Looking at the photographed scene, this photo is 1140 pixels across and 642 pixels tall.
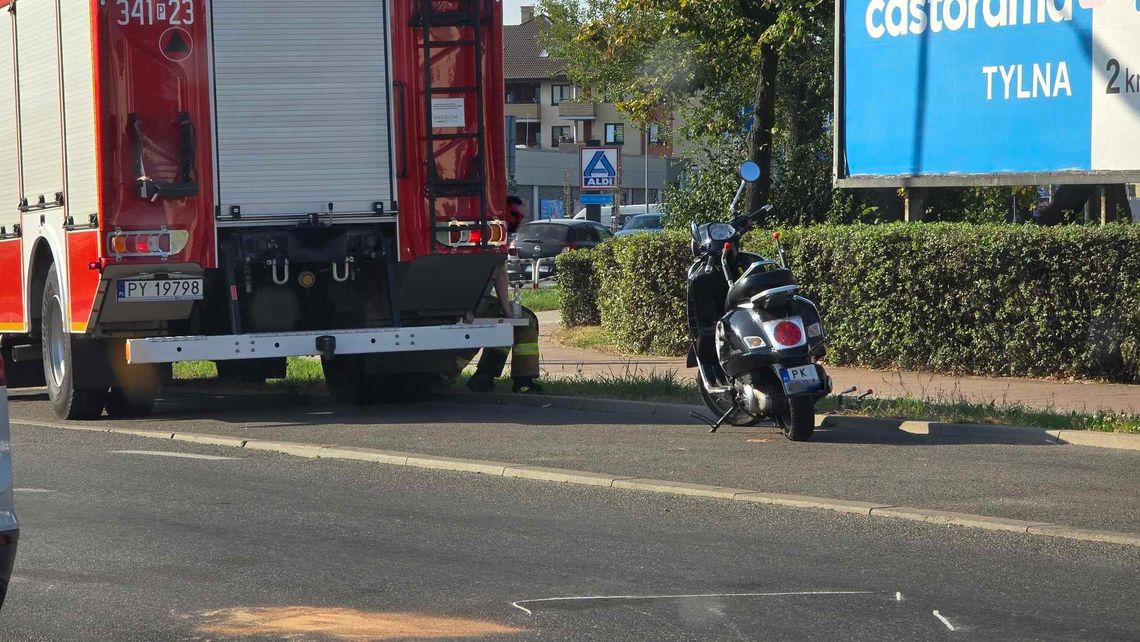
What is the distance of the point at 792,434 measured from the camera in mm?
11320

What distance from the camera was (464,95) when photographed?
13609 millimetres

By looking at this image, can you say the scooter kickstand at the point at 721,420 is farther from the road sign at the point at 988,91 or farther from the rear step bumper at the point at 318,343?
the road sign at the point at 988,91

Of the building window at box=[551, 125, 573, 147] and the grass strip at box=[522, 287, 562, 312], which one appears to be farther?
the building window at box=[551, 125, 573, 147]

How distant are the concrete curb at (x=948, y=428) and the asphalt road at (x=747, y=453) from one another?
4.6 inches

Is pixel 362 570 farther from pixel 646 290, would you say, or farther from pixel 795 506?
pixel 646 290

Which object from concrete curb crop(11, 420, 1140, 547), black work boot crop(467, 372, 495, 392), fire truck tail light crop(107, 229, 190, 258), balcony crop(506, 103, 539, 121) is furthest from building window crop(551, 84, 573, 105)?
concrete curb crop(11, 420, 1140, 547)

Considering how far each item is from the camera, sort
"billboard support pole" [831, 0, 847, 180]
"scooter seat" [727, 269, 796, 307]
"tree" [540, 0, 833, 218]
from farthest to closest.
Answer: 1. "tree" [540, 0, 833, 218]
2. "billboard support pole" [831, 0, 847, 180]
3. "scooter seat" [727, 269, 796, 307]

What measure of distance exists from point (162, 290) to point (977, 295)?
6753mm

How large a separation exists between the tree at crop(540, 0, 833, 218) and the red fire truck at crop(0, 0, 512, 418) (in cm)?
1072

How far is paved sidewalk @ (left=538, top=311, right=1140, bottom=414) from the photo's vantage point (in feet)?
42.8

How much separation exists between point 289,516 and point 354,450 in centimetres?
256

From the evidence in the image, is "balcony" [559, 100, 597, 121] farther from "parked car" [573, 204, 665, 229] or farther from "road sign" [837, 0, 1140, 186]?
"road sign" [837, 0, 1140, 186]

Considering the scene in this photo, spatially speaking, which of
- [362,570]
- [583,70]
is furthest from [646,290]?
[583,70]

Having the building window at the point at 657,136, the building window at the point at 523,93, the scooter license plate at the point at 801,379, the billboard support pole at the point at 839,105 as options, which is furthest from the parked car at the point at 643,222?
the building window at the point at 523,93
